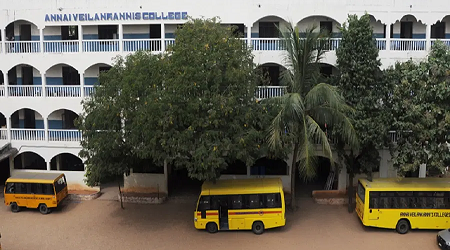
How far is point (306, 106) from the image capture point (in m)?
14.9

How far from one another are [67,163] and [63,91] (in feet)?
13.5

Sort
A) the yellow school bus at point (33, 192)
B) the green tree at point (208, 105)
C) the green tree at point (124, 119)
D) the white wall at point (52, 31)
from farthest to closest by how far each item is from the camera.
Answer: the white wall at point (52, 31) < the yellow school bus at point (33, 192) < the green tree at point (124, 119) < the green tree at point (208, 105)

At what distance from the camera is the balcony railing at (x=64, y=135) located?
19.0 meters

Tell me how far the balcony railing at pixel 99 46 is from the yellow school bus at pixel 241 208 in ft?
27.7

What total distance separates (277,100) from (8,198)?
11.9 meters

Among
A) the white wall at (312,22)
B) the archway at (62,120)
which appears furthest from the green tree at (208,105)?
the archway at (62,120)

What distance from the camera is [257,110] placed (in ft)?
46.9

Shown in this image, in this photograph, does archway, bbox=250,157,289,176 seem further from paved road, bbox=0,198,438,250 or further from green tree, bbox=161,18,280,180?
green tree, bbox=161,18,280,180

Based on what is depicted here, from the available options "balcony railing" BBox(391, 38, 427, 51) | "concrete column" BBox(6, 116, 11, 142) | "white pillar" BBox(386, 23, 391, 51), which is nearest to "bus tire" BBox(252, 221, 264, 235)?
"white pillar" BBox(386, 23, 391, 51)

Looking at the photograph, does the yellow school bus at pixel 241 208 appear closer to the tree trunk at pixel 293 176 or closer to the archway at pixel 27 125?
the tree trunk at pixel 293 176

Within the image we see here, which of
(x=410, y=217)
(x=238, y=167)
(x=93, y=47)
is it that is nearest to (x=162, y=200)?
(x=238, y=167)

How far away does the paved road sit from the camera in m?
13.9

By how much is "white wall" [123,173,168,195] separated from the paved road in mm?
1671

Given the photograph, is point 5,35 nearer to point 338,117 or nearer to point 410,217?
point 338,117
